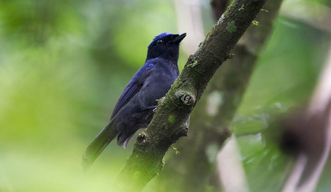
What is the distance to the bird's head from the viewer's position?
503cm

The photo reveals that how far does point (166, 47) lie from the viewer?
5.12 metres

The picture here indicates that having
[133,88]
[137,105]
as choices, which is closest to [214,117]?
[137,105]

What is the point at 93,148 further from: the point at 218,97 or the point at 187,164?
the point at 218,97

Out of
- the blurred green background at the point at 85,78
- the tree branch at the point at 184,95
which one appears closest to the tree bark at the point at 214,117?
the blurred green background at the point at 85,78

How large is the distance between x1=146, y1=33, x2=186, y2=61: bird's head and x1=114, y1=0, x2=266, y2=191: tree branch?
2577 millimetres

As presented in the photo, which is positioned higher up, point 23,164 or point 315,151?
point 23,164

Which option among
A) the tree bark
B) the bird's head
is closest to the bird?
the bird's head

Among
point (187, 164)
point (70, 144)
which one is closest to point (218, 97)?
point (187, 164)

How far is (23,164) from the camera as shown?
2.14ft

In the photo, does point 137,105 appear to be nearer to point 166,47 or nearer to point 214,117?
point 214,117

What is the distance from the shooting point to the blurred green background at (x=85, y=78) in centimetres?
76

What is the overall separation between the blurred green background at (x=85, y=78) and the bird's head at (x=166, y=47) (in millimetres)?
625

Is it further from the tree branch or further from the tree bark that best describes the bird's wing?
the tree branch

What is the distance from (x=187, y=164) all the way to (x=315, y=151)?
158cm
